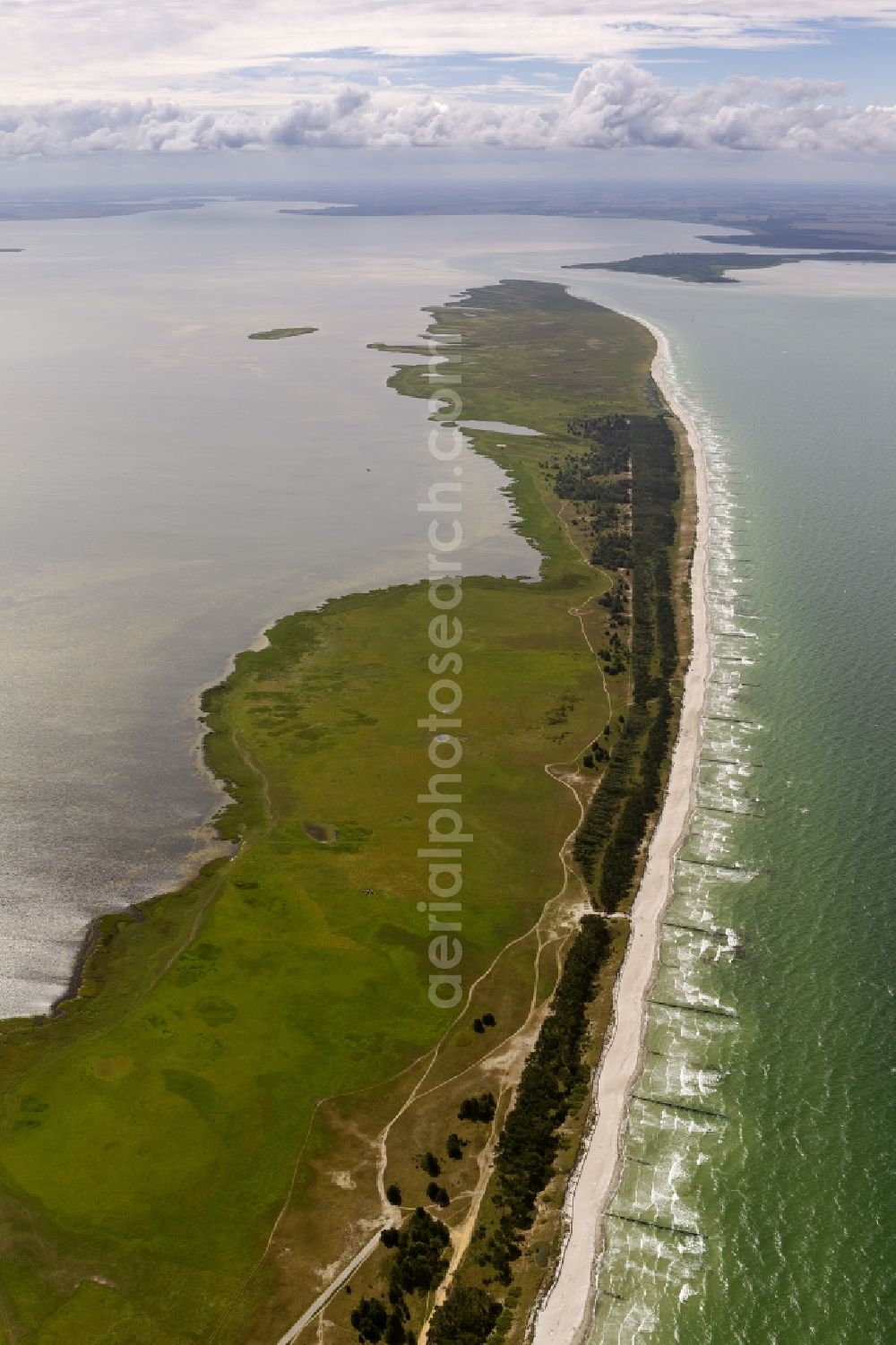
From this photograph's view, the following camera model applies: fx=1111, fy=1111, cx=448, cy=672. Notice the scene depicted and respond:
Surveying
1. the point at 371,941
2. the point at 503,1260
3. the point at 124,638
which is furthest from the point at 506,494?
the point at 503,1260

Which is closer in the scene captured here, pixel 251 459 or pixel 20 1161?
pixel 20 1161

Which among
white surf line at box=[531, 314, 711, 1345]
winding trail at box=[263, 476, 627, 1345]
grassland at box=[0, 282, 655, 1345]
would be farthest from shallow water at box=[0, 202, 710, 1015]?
white surf line at box=[531, 314, 711, 1345]

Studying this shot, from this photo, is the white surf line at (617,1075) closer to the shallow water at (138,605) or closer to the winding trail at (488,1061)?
the winding trail at (488,1061)

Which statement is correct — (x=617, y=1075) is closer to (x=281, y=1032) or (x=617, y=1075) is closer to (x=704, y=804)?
(x=281, y=1032)

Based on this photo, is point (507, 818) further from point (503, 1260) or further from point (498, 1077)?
point (503, 1260)

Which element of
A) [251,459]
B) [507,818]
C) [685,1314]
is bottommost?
[685,1314]

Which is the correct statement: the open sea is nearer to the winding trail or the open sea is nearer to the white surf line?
the white surf line

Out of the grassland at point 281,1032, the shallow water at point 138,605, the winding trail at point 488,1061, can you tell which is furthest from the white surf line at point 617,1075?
the shallow water at point 138,605
